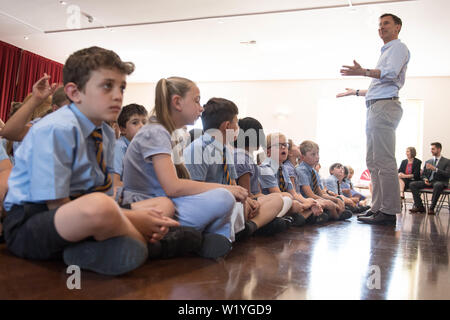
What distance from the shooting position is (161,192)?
1562mm

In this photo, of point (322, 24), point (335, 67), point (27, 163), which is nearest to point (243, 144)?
point (27, 163)

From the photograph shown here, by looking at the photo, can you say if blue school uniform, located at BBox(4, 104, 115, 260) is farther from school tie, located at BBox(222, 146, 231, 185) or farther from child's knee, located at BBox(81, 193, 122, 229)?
school tie, located at BBox(222, 146, 231, 185)

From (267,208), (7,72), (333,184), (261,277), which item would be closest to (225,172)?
(267,208)

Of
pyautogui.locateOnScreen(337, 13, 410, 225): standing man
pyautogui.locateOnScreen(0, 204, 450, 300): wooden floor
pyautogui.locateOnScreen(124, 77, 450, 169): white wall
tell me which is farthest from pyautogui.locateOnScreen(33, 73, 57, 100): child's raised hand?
pyautogui.locateOnScreen(124, 77, 450, 169): white wall

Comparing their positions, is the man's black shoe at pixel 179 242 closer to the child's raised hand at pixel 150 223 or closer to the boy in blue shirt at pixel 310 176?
the child's raised hand at pixel 150 223

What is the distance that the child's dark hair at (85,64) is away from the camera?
4.01 ft

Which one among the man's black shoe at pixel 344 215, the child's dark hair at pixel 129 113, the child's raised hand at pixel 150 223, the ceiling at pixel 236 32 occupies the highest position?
the ceiling at pixel 236 32

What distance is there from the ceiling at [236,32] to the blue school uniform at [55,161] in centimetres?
444

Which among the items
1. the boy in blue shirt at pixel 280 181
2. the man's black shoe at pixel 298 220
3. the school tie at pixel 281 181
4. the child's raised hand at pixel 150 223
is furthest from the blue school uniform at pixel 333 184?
the child's raised hand at pixel 150 223

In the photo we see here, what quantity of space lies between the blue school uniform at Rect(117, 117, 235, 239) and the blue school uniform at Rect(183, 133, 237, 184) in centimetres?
34

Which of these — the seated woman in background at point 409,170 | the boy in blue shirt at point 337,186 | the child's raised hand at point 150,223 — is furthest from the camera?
the seated woman in background at point 409,170

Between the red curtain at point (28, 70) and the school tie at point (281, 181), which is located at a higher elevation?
the red curtain at point (28, 70)

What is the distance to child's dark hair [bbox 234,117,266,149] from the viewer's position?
2488mm
